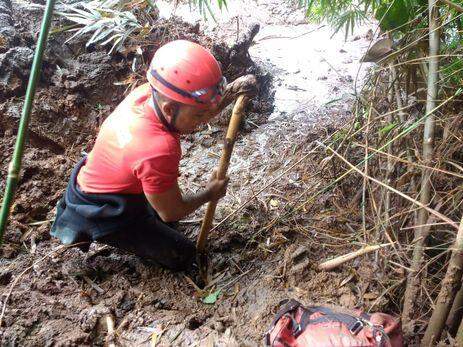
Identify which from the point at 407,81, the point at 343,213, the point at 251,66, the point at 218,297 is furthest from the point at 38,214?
the point at 407,81

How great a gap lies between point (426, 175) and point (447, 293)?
0.57m

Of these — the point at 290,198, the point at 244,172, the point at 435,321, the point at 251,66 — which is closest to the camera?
the point at 435,321

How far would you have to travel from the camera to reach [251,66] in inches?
152

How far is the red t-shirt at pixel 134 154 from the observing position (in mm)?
1845

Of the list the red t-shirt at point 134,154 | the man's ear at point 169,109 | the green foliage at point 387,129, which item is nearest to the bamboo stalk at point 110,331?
the red t-shirt at point 134,154

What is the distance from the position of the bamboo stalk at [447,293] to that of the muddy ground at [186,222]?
0.96 feet

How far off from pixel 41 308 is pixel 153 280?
64 centimetres

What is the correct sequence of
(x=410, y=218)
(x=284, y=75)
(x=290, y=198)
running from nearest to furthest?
(x=410, y=218) < (x=290, y=198) < (x=284, y=75)

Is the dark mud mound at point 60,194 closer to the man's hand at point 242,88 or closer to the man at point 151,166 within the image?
the man at point 151,166

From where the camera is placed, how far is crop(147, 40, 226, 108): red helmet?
5.82 feet

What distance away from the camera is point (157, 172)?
1842mm

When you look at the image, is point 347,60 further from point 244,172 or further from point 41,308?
point 41,308

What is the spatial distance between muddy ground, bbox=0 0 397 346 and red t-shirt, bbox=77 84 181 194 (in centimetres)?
64

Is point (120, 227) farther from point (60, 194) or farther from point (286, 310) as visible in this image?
point (286, 310)
